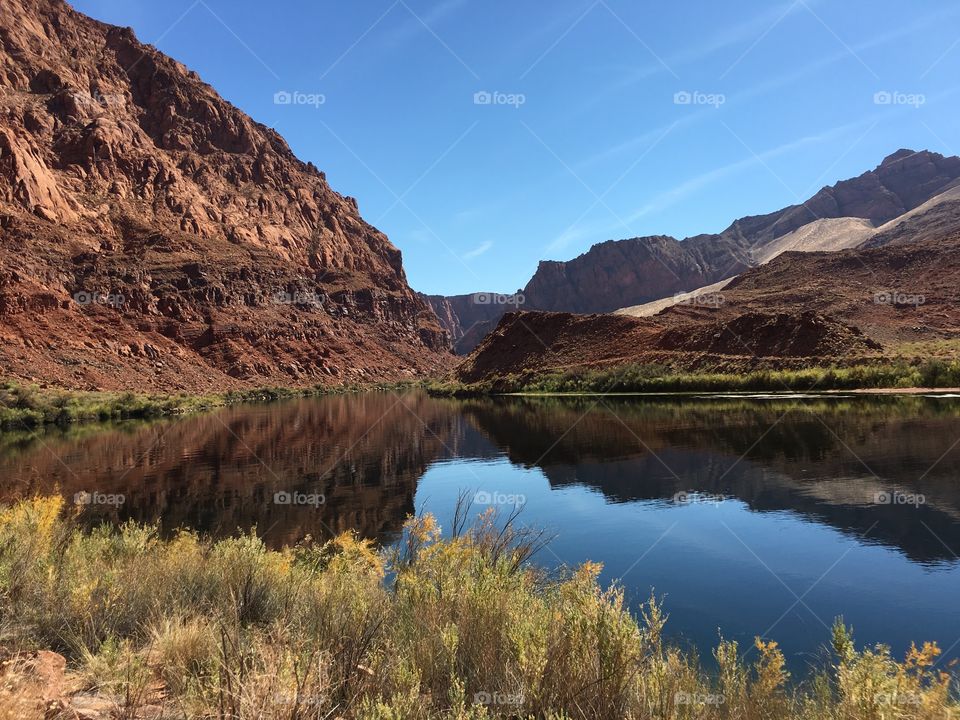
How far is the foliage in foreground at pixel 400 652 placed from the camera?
4.16 metres

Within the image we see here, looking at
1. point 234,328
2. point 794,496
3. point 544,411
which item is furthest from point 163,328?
point 794,496

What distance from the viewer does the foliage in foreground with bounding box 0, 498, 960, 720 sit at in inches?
164

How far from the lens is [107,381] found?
71.1m

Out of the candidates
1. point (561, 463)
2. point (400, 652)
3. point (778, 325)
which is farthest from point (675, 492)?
point (778, 325)

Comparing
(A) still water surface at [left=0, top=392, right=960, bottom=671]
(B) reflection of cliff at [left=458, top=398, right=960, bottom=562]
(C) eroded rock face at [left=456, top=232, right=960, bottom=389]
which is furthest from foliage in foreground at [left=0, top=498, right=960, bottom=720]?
(C) eroded rock face at [left=456, top=232, right=960, bottom=389]

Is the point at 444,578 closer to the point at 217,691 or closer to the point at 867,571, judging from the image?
the point at 217,691

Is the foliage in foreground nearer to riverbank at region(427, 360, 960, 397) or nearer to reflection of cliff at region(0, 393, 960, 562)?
reflection of cliff at region(0, 393, 960, 562)

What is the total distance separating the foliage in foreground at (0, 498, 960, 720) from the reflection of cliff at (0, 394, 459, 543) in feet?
27.4

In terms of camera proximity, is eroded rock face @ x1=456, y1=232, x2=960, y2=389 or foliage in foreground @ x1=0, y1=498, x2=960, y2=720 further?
eroded rock face @ x1=456, y1=232, x2=960, y2=389

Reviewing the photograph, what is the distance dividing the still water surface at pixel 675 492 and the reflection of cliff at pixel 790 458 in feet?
0.31

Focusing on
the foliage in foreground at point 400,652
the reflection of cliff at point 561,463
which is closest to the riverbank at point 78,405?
the reflection of cliff at point 561,463

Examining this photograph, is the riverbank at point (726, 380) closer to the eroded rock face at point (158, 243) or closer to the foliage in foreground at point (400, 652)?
the eroded rock face at point (158, 243)

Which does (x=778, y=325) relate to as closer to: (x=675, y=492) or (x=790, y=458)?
(x=790, y=458)

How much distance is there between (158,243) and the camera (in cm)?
10919
